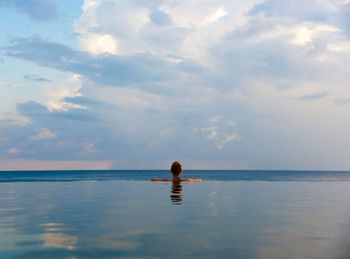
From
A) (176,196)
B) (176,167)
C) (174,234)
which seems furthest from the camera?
(176,167)

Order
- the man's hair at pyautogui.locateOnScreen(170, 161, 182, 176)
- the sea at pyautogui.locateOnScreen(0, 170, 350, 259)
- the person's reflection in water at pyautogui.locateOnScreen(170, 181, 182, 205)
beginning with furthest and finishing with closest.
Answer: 1. the man's hair at pyautogui.locateOnScreen(170, 161, 182, 176)
2. the person's reflection in water at pyautogui.locateOnScreen(170, 181, 182, 205)
3. the sea at pyautogui.locateOnScreen(0, 170, 350, 259)

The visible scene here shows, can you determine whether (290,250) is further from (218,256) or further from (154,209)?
(154,209)

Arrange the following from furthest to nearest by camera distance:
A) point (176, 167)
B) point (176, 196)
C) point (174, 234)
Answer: point (176, 167), point (176, 196), point (174, 234)

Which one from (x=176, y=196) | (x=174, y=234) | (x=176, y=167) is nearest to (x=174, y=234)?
(x=174, y=234)

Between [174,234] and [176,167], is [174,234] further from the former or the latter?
[176,167]

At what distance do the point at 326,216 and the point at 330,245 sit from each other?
5680mm

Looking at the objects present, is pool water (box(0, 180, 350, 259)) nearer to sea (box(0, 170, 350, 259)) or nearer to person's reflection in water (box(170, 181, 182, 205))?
sea (box(0, 170, 350, 259))

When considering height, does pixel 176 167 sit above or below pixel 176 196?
above

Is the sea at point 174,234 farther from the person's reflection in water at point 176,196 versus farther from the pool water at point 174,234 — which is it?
the person's reflection in water at point 176,196

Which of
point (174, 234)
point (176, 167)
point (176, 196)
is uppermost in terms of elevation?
point (176, 167)

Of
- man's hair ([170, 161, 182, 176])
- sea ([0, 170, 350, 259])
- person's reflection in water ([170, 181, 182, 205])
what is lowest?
person's reflection in water ([170, 181, 182, 205])

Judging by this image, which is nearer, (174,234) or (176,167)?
(174,234)

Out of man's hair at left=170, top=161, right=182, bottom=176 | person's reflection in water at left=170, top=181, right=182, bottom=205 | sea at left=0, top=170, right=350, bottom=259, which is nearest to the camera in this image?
sea at left=0, top=170, right=350, bottom=259

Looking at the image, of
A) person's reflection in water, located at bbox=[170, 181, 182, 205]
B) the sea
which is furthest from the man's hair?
the sea
